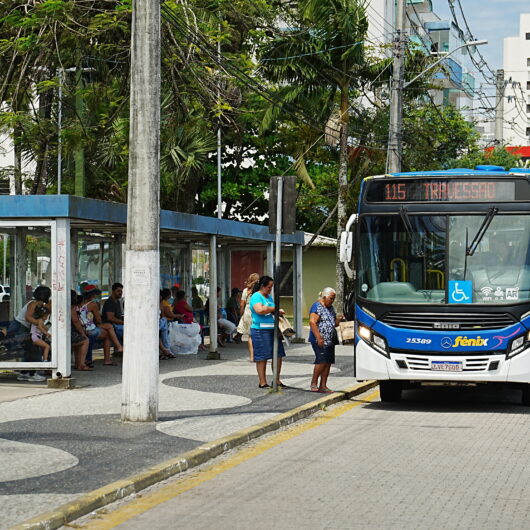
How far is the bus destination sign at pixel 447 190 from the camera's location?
48.0 feet

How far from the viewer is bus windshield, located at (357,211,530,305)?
14.3m

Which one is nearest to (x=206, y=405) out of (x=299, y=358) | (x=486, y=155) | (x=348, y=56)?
(x=299, y=358)

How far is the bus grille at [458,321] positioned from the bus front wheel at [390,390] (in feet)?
4.12

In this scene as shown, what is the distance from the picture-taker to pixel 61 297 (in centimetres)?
1606

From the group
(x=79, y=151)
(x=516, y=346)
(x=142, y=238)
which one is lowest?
(x=516, y=346)

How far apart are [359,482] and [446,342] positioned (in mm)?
5380

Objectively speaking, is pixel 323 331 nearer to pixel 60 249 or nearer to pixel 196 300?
pixel 60 249

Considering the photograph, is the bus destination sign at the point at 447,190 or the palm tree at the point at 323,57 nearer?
the bus destination sign at the point at 447,190

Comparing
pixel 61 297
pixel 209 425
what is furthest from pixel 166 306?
pixel 209 425

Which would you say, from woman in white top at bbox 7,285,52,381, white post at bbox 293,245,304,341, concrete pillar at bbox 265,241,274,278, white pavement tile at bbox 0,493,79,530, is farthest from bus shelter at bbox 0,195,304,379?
white pavement tile at bbox 0,493,79,530

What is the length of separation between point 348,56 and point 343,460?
70.9ft

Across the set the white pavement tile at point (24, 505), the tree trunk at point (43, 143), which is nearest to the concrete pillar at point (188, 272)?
the tree trunk at point (43, 143)

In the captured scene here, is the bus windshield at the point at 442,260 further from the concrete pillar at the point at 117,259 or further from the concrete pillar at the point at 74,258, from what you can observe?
the concrete pillar at the point at 117,259

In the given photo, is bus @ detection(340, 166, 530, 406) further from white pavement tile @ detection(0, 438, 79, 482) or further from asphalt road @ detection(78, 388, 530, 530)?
white pavement tile @ detection(0, 438, 79, 482)
